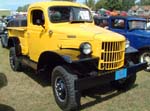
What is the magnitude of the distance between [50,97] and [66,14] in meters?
2.02

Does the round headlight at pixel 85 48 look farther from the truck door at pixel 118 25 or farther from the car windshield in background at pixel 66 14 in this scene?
the truck door at pixel 118 25

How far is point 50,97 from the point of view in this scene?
286 inches

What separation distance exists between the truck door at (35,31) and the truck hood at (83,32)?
0.58 m

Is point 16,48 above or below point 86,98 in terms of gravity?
above

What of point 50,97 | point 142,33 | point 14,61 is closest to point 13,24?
point 14,61

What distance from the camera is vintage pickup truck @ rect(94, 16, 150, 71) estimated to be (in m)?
9.84

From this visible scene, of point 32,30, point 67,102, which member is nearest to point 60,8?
point 32,30

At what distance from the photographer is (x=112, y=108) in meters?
6.58

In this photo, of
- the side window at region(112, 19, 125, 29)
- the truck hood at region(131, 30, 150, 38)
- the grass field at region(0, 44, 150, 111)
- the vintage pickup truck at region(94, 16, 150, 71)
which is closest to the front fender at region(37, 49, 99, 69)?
the grass field at region(0, 44, 150, 111)

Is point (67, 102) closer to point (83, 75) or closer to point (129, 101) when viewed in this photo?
point (83, 75)

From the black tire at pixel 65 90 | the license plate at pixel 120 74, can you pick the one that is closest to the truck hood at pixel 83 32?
the license plate at pixel 120 74

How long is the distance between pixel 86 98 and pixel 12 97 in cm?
167

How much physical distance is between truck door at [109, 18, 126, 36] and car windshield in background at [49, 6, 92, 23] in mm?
2913

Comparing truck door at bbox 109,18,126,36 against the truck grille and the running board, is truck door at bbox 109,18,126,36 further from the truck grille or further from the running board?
the truck grille
